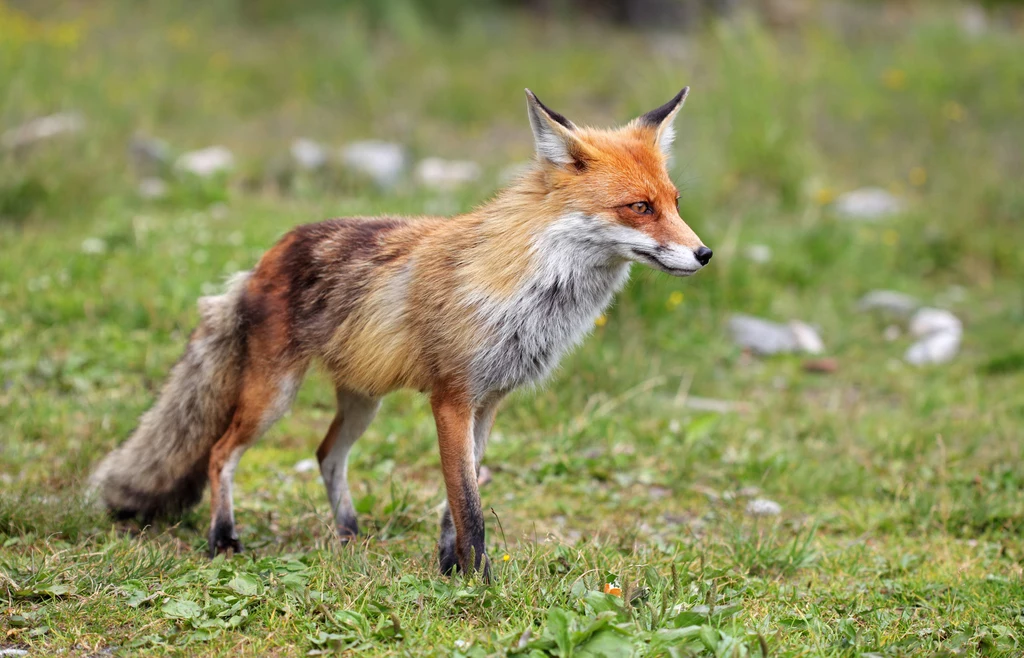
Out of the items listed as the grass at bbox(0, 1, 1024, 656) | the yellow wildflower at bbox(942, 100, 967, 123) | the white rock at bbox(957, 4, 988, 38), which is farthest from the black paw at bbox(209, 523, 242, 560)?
the white rock at bbox(957, 4, 988, 38)

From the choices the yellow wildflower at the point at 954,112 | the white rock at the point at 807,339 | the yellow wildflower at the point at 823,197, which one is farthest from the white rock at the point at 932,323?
the yellow wildflower at the point at 954,112

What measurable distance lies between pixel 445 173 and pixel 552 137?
6585mm

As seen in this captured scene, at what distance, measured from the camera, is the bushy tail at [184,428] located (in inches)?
174

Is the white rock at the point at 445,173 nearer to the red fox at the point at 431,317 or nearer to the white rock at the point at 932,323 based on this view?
the white rock at the point at 932,323

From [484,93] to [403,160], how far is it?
111 inches

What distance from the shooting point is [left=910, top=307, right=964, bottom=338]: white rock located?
7.92m

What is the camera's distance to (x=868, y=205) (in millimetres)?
10594

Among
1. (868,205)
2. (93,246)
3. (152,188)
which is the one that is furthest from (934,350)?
(152,188)

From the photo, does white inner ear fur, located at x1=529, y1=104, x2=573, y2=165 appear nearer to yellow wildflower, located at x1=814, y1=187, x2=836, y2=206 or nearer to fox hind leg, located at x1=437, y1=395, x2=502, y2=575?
fox hind leg, located at x1=437, y1=395, x2=502, y2=575

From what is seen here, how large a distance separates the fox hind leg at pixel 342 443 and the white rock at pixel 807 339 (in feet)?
13.8

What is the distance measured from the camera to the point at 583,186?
3.79 meters

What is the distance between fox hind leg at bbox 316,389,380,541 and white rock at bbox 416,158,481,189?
4.96 m

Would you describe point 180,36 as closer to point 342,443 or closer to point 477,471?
point 342,443

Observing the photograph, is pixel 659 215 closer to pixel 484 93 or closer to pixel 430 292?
pixel 430 292
